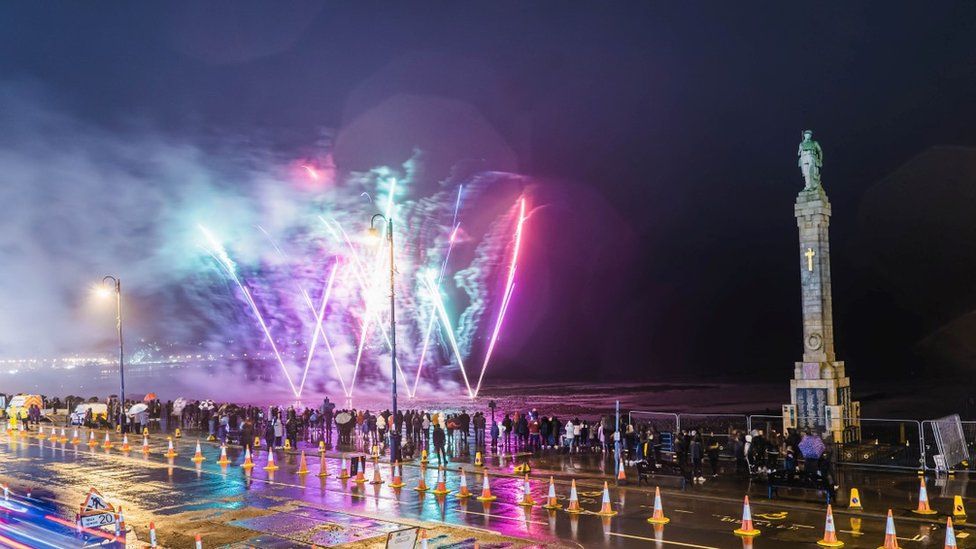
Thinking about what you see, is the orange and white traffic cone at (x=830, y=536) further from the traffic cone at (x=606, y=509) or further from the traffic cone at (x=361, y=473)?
the traffic cone at (x=361, y=473)

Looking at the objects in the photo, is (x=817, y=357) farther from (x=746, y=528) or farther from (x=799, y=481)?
(x=746, y=528)

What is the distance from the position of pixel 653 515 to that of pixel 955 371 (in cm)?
12035

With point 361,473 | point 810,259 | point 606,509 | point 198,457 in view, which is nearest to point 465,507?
point 606,509

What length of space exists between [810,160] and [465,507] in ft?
64.7

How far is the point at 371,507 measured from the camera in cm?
1848

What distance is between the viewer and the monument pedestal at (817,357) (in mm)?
26594

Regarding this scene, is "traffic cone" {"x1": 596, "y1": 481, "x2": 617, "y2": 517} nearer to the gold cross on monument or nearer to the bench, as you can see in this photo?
the bench

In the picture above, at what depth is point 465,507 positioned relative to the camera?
721 inches

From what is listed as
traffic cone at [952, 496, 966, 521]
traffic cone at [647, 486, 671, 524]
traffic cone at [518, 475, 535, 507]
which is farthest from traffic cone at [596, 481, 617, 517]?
traffic cone at [952, 496, 966, 521]

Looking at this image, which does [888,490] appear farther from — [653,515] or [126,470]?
[126,470]

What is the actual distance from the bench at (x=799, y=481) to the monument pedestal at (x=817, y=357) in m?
7.65

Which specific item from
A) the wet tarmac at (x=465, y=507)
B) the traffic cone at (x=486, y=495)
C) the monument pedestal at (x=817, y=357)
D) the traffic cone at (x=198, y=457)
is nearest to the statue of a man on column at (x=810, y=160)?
the monument pedestal at (x=817, y=357)

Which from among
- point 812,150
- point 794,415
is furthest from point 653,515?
point 812,150

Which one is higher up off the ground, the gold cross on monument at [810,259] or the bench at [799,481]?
the gold cross on monument at [810,259]
